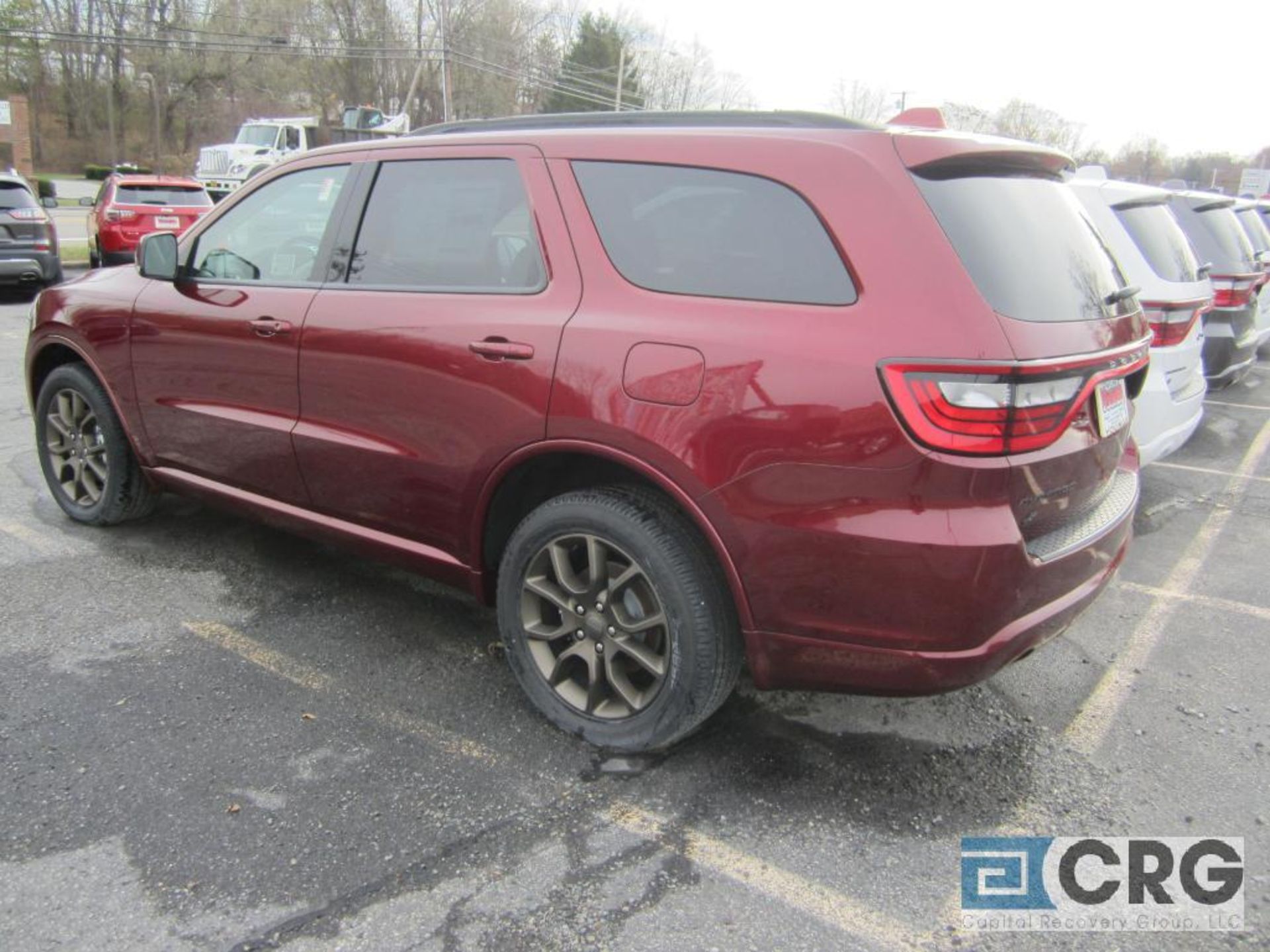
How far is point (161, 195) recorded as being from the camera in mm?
14625

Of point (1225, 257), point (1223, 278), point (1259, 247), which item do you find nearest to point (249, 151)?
point (1259, 247)

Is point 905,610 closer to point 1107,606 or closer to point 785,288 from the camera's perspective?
point 785,288

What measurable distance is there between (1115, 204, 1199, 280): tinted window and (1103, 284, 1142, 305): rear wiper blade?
248cm

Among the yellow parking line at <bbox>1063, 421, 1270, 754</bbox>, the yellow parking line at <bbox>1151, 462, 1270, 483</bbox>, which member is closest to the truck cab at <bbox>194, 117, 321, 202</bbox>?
the yellow parking line at <bbox>1151, 462, 1270, 483</bbox>

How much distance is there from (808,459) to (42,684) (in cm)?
266

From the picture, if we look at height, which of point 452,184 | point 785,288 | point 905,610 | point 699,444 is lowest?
point 905,610

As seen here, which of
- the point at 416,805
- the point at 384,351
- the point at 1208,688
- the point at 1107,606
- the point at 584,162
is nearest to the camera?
the point at 416,805

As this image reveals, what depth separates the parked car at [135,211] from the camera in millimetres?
14016

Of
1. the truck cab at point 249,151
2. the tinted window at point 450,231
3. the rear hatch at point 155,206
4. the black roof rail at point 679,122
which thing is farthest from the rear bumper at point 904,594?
the truck cab at point 249,151

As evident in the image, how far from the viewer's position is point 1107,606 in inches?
163

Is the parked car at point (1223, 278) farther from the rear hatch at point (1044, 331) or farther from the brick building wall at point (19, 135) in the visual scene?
the brick building wall at point (19, 135)

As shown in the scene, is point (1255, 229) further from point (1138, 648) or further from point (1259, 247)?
point (1138, 648)

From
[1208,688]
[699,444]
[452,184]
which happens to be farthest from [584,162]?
[1208,688]

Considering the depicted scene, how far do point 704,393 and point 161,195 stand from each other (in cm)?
1496
